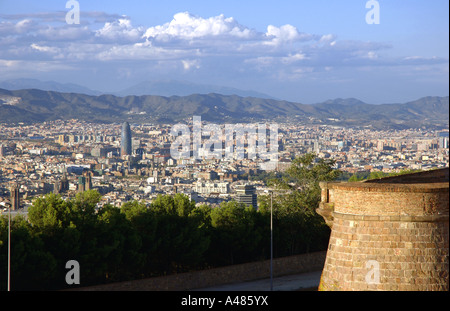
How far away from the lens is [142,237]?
2305cm

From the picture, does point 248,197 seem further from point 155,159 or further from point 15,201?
point 155,159

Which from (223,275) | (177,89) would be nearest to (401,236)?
(223,275)

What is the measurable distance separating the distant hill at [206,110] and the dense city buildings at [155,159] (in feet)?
11.4

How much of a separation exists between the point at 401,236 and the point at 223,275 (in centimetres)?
1490

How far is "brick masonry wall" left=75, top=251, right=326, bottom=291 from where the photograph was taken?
66.2ft

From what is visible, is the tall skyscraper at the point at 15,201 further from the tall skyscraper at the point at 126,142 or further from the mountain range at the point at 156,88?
the mountain range at the point at 156,88

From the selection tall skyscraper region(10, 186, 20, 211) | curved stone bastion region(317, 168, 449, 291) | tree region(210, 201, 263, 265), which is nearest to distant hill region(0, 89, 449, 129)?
tall skyscraper region(10, 186, 20, 211)

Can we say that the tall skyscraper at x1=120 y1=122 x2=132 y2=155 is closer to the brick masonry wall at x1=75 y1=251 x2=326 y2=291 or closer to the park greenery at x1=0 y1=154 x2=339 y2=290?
the park greenery at x1=0 y1=154 x2=339 y2=290

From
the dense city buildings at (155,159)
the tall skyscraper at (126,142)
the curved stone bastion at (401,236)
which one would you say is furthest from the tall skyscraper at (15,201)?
the tall skyscraper at (126,142)

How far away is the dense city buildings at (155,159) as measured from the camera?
194 feet
